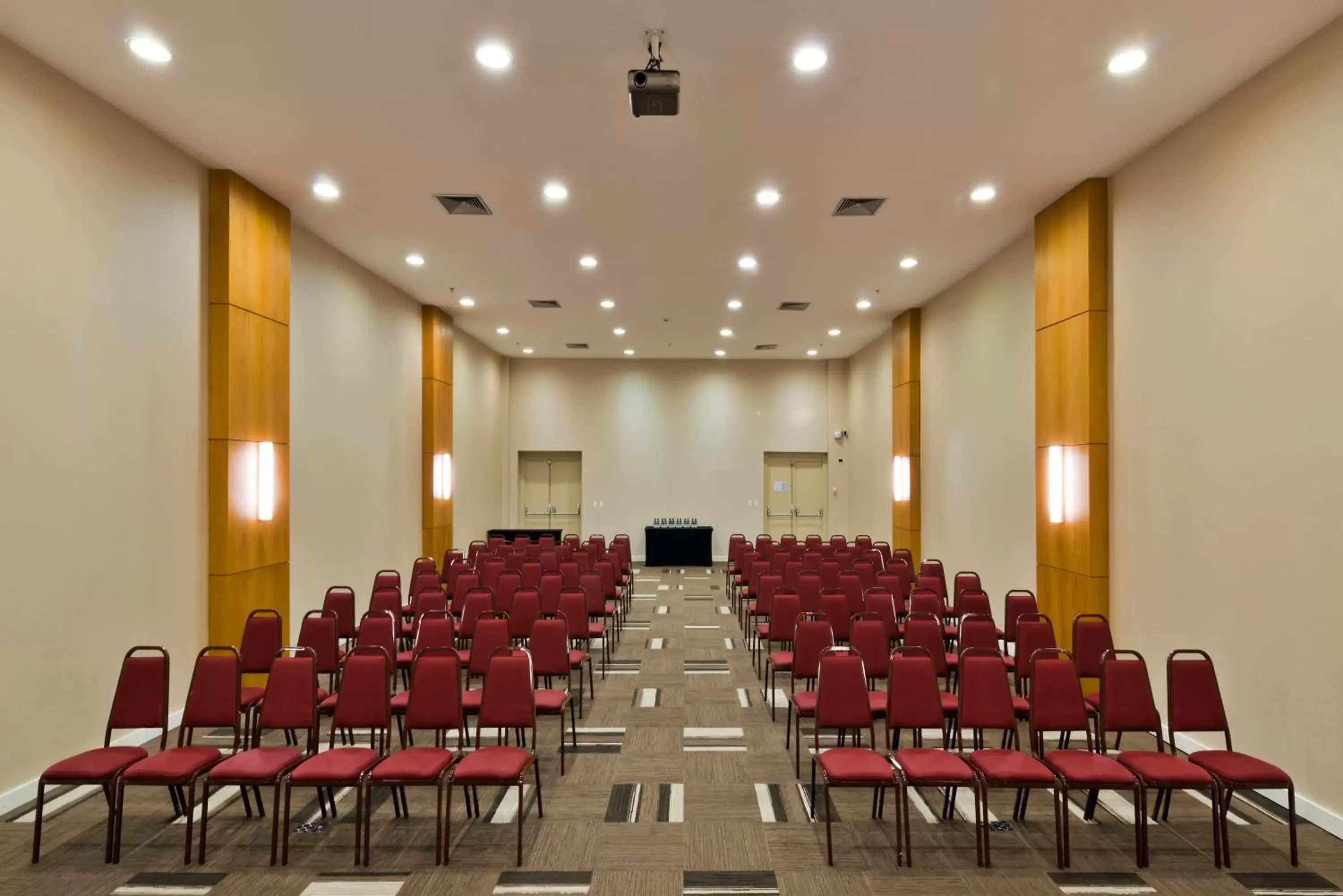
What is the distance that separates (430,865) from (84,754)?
7.23ft

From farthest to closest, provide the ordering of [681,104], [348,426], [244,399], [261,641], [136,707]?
[348,426] < [244,399] < [261,641] < [681,104] < [136,707]

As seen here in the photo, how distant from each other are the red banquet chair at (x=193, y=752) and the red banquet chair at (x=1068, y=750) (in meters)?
4.88

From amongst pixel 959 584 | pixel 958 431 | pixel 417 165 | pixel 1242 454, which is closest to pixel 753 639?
pixel 959 584

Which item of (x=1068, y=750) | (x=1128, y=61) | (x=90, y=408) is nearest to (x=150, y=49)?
(x=90, y=408)

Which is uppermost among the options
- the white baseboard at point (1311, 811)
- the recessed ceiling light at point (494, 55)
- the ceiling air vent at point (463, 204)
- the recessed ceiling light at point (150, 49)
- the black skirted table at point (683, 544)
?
the ceiling air vent at point (463, 204)

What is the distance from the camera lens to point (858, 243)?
10.2m

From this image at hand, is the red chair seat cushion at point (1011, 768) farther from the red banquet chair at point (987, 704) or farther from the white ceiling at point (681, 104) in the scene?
the white ceiling at point (681, 104)

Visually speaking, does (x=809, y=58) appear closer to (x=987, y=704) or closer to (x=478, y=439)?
(x=987, y=704)

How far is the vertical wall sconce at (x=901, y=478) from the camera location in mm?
14812

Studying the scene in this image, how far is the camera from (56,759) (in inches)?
221

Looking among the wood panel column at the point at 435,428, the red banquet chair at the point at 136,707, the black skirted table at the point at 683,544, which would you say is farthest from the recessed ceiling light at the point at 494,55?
the black skirted table at the point at 683,544

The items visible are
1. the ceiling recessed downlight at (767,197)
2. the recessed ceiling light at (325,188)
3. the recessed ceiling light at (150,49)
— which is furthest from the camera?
the ceiling recessed downlight at (767,197)

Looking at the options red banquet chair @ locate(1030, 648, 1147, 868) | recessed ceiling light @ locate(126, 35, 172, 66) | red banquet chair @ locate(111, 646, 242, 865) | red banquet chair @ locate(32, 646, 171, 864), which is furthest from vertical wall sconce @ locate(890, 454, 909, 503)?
recessed ceiling light @ locate(126, 35, 172, 66)

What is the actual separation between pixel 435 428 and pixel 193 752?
9.80m
